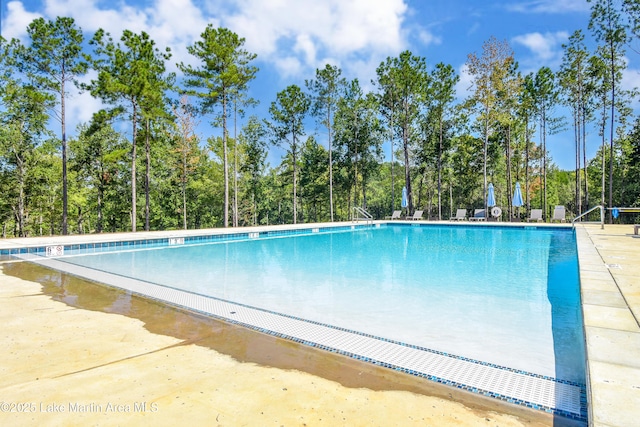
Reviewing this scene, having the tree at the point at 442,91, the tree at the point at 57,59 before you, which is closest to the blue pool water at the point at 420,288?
the tree at the point at 57,59

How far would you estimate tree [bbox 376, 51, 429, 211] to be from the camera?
17672mm

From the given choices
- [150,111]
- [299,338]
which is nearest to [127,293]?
[299,338]

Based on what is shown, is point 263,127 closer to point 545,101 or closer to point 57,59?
point 57,59

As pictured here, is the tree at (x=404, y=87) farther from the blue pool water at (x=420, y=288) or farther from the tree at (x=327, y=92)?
the blue pool water at (x=420, y=288)

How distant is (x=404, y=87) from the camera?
18062 mm

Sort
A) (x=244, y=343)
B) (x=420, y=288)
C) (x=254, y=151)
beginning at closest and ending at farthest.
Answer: (x=244, y=343), (x=420, y=288), (x=254, y=151)

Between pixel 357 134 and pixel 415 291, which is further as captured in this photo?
pixel 357 134

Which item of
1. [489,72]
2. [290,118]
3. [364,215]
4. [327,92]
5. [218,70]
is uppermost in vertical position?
[327,92]

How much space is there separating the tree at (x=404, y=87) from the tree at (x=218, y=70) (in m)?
7.13

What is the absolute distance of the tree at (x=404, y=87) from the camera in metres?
17.7

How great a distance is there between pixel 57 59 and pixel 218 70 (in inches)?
214

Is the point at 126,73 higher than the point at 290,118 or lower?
higher

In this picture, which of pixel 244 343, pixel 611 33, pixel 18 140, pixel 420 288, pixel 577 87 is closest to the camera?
pixel 244 343

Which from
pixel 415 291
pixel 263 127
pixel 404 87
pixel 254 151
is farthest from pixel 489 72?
pixel 254 151
